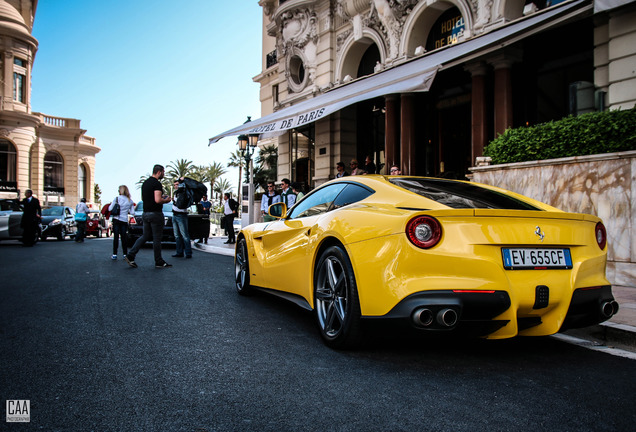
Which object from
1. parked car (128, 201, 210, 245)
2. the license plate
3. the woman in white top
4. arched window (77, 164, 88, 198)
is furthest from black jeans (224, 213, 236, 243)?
arched window (77, 164, 88, 198)

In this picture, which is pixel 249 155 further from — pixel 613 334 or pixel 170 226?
pixel 613 334

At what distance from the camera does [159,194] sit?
9016 millimetres

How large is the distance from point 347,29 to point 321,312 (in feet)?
46.9

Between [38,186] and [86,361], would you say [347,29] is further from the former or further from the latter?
[38,186]

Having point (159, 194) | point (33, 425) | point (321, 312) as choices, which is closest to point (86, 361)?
point (33, 425)

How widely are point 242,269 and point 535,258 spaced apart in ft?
12.0

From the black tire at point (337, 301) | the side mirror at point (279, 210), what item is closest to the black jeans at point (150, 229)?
the side mirror at point (279, 210)

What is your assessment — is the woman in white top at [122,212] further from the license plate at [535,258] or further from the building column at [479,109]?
the license plate at [535,258]

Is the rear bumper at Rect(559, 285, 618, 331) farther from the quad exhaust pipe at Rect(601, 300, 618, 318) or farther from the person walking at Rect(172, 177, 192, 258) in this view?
the person walking at Rect(172, 177, 192, 258)

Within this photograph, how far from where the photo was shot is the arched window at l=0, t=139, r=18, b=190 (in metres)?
37.2

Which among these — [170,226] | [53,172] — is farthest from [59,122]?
[170,226]

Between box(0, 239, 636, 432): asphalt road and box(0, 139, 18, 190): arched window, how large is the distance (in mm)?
39136

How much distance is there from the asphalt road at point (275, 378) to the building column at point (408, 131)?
9623 millimetres

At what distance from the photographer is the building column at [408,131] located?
13578 millimetres
